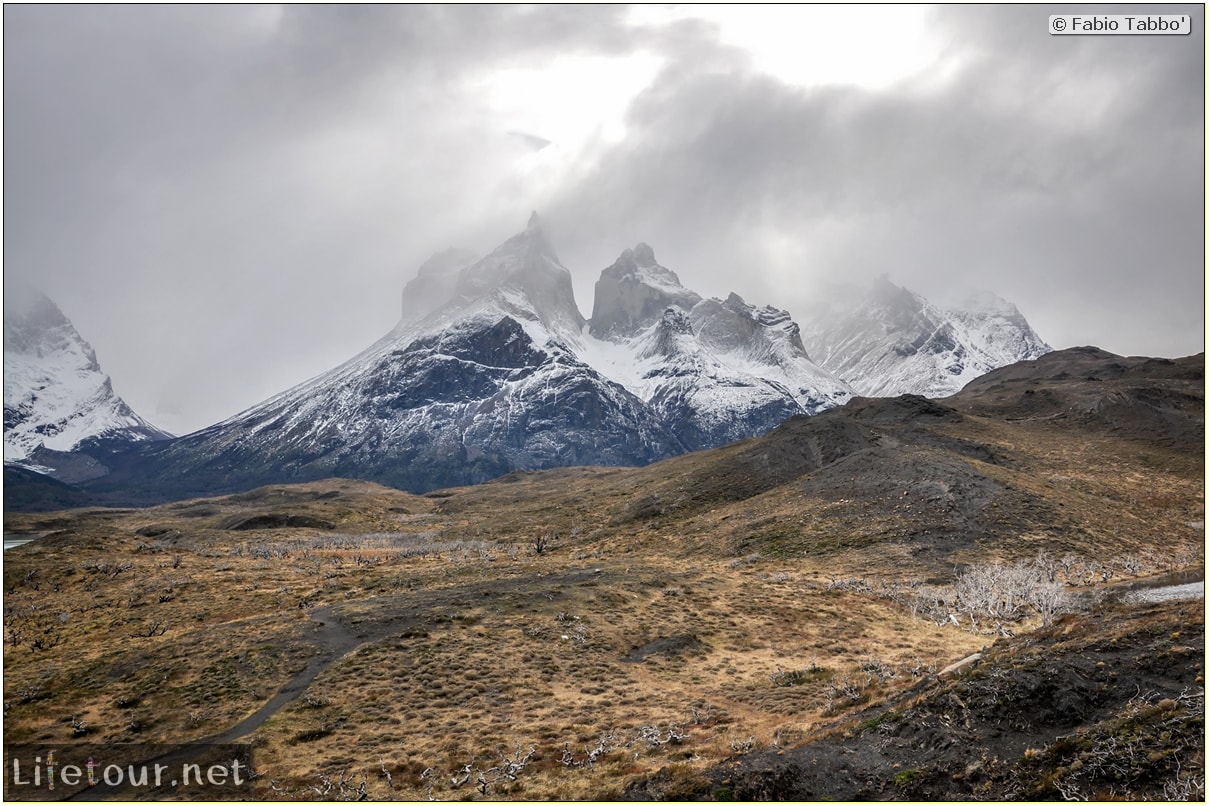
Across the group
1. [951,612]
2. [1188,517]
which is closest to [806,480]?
[1188,517]

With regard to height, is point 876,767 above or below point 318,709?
above

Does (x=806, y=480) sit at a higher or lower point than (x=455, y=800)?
higher

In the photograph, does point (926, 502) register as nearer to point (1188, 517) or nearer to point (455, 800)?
point (1188, 517)

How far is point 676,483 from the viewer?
99.2 meters

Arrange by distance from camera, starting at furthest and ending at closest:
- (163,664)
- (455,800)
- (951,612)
Result: (951,612) < (163,664) < (455,800)

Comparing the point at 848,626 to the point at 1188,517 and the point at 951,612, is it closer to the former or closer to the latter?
the point at 951,612

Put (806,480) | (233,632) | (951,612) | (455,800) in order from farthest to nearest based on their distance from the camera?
1. (806,480)
2. (951,612)
3. (233,632)
4. (455,800)

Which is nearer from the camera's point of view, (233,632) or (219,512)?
(233,632)

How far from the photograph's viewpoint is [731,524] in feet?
236

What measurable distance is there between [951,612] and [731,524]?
34007 millimetres

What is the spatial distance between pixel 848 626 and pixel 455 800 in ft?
81.6

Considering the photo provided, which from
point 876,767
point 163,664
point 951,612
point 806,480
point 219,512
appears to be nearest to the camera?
point 876,767

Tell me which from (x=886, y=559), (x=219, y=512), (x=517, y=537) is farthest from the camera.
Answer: (x=219, y=512)

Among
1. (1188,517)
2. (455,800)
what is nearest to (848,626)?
(455,800)
